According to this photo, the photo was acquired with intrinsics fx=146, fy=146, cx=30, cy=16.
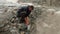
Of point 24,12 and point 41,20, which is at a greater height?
point 24,12

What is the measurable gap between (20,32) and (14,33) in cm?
18

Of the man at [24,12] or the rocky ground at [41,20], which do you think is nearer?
the man at [24,12]

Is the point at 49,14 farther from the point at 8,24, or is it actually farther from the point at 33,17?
the point at 8,24

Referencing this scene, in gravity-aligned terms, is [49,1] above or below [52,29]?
above

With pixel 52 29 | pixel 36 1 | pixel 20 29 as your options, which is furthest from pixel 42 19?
pixel 36 1

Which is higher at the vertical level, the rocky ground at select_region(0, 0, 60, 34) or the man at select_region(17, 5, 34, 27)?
the man at select_region(17, 5, 34, 27)

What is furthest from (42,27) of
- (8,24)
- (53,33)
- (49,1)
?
(49,1)

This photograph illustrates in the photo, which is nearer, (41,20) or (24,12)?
(24,12)

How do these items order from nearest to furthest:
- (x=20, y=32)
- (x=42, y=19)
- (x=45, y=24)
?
(x=20, y=32)
(x=45, y=24)
(x=42, y=19)

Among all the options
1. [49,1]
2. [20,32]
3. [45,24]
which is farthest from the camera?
[49,1]

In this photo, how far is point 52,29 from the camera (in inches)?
160

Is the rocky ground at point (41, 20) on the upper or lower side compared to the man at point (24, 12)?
lower

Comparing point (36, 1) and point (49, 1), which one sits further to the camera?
point (36, 1)

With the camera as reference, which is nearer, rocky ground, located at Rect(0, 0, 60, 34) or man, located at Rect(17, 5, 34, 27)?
man, located at Rect(17, 5, 34, 27)
